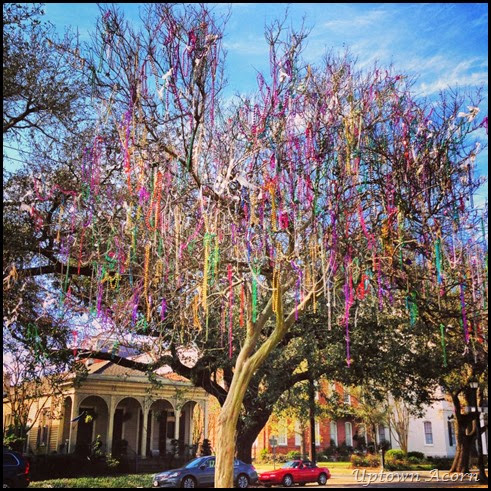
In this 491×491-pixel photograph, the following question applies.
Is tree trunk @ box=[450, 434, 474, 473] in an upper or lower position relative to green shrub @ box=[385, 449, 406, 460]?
upper

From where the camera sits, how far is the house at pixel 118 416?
73.7 feet

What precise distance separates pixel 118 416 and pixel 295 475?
9.14m

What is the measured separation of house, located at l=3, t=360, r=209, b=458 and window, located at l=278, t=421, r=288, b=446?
838 cm

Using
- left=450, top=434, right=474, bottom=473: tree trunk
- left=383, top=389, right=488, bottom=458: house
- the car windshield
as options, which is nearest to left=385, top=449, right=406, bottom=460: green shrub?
left=383, top=389, right=488, bottom=458: house

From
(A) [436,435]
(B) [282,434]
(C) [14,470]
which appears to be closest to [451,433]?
(A) [436,435]

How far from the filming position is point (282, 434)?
34.7 metres

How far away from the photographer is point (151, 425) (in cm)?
2516

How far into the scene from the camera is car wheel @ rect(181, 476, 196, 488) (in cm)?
1632

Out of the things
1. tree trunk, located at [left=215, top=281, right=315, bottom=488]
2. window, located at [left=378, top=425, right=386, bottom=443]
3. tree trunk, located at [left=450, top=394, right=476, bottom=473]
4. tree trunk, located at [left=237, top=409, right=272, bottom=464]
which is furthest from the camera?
window, located at [left=378, top=425, right=386, bottom=443]

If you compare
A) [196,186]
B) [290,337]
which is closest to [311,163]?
[196,186]

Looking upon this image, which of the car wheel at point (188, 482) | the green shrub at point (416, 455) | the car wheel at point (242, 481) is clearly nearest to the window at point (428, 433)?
the green shrub at point (416, 455)

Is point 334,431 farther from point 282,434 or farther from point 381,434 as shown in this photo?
point 282,434

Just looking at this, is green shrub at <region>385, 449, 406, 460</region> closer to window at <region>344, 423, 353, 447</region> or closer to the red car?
window at <region>344, 423, 353, 447</region>

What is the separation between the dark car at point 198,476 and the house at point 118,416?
5141 mm
